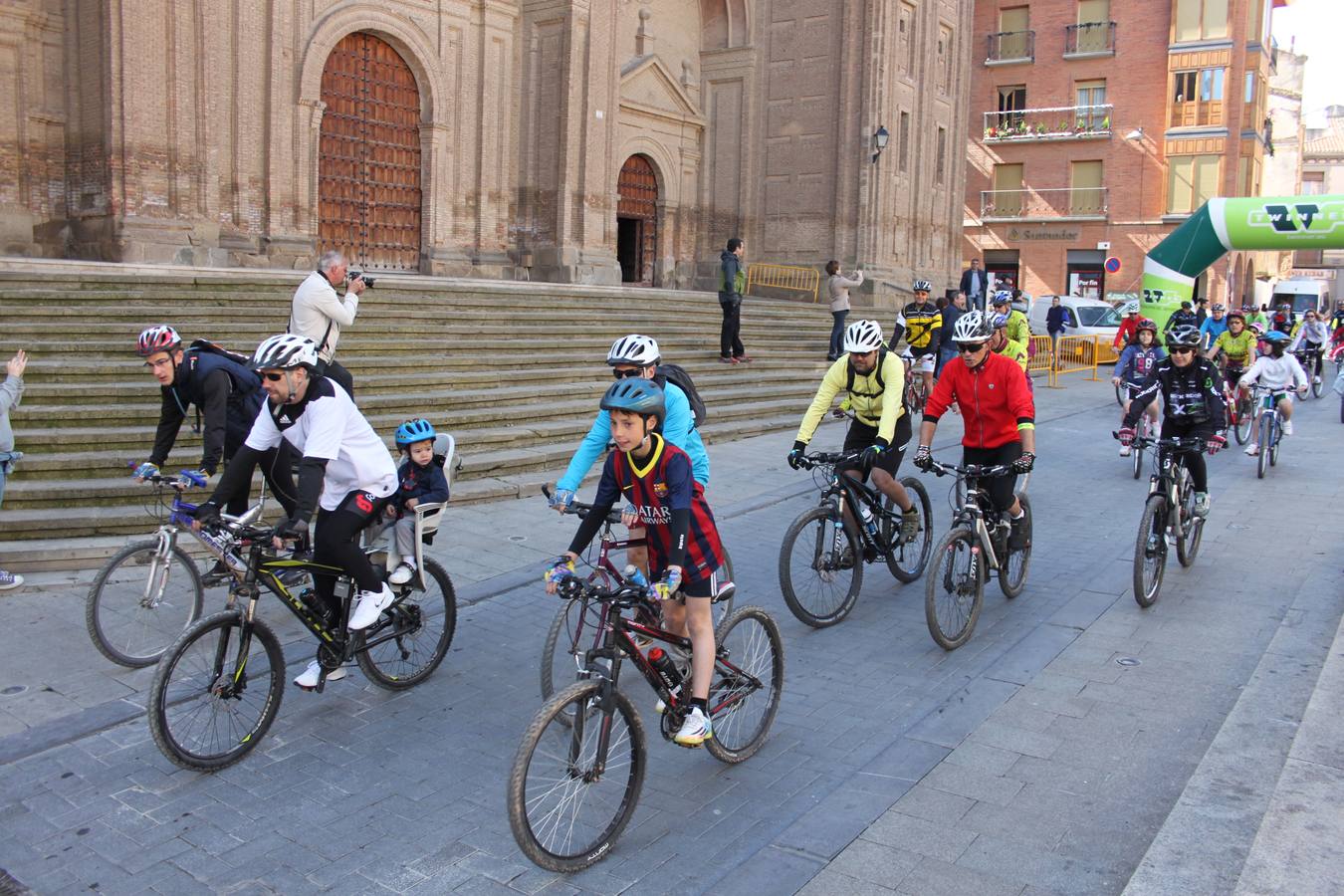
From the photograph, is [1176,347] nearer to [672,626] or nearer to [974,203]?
[672,626]

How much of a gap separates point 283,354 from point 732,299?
482 inches

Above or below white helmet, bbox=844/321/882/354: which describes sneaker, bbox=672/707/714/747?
below

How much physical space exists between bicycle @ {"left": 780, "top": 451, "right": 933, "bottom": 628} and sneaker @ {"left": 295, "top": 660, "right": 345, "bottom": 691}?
8.74ft

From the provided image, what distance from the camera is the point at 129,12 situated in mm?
15656

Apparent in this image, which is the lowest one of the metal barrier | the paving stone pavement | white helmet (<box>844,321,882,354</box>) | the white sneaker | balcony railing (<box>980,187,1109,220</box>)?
the paving stone pavement

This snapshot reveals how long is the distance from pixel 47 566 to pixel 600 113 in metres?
17.2

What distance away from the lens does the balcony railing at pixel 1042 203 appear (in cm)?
4328

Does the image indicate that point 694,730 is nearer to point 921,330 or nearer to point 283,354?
point 283,354

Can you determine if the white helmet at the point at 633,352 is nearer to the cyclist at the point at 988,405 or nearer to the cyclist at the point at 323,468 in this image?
the cyclist at the point at 323,468

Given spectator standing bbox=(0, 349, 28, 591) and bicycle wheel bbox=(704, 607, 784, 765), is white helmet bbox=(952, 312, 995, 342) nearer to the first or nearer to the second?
bicycle wheel bbox=(704, 607, 784, 765)

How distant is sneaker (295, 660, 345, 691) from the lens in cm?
514

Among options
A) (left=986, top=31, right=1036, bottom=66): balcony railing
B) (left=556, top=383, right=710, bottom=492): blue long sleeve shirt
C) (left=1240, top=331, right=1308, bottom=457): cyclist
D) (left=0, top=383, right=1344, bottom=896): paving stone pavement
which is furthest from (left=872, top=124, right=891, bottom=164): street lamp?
(left=986, top=31, right=1036, bottom=66): balcony railing

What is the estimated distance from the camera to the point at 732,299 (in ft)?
55.1

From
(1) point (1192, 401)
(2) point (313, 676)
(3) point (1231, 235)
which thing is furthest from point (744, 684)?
(3) point (1231, 235)
